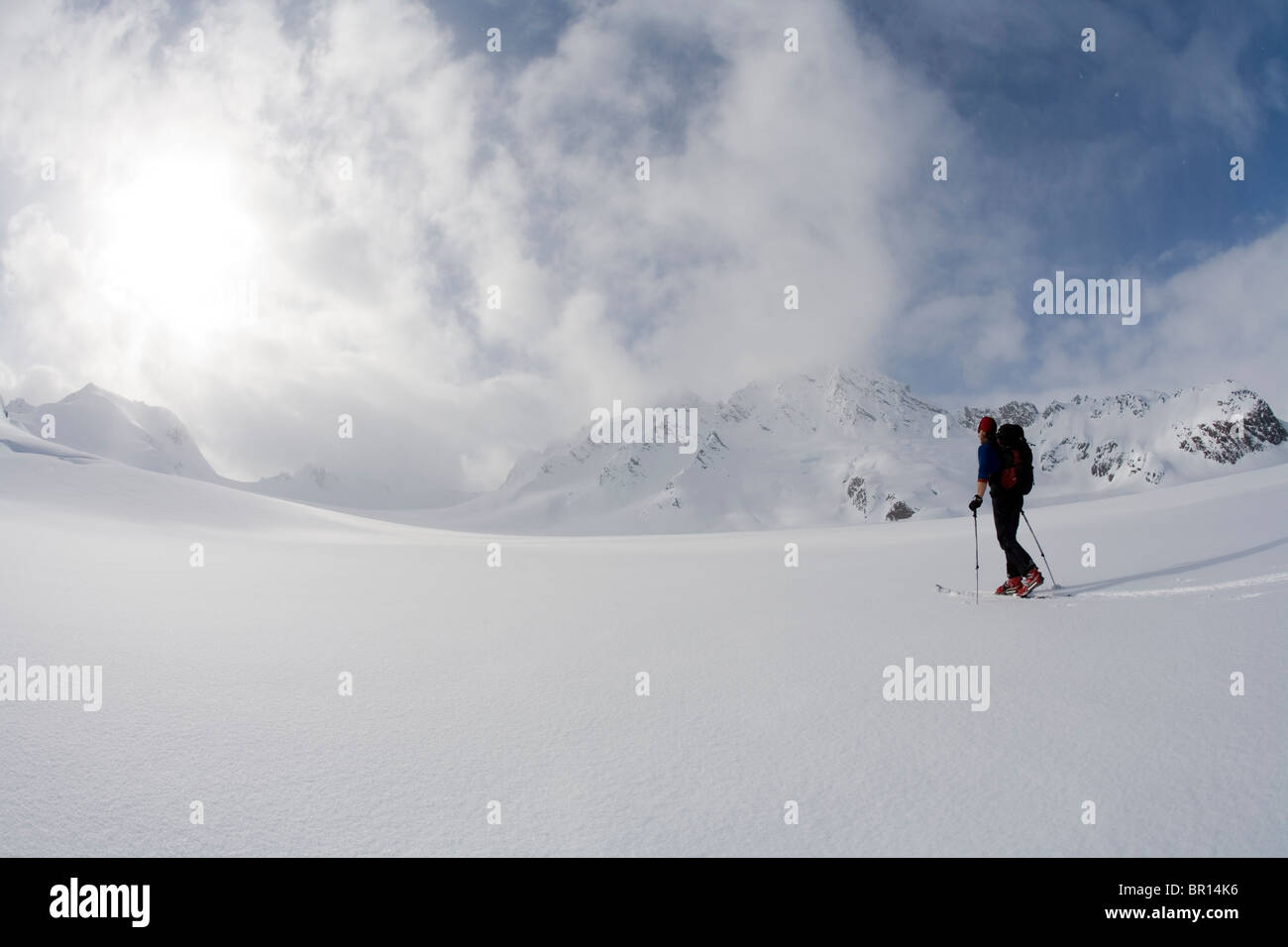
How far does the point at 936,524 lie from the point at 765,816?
2005 centimetres

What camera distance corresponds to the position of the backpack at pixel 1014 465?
8.92m

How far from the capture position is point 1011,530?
8727 mm

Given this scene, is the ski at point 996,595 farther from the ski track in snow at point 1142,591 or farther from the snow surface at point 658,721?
the snow surface at point 658,721

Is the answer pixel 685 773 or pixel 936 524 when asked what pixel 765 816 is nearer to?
pixel 685 773

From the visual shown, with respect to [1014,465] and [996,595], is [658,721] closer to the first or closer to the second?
[996,595]

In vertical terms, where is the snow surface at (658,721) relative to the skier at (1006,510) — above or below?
below

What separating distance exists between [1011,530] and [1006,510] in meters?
0.31

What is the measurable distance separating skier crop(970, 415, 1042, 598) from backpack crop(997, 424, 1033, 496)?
1 cm

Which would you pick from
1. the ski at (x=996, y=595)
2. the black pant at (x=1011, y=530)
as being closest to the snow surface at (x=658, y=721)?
the ski at (x=996, y=595)

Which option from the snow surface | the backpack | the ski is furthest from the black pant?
the snow surface

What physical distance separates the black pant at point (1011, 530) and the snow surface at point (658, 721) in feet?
2.44
